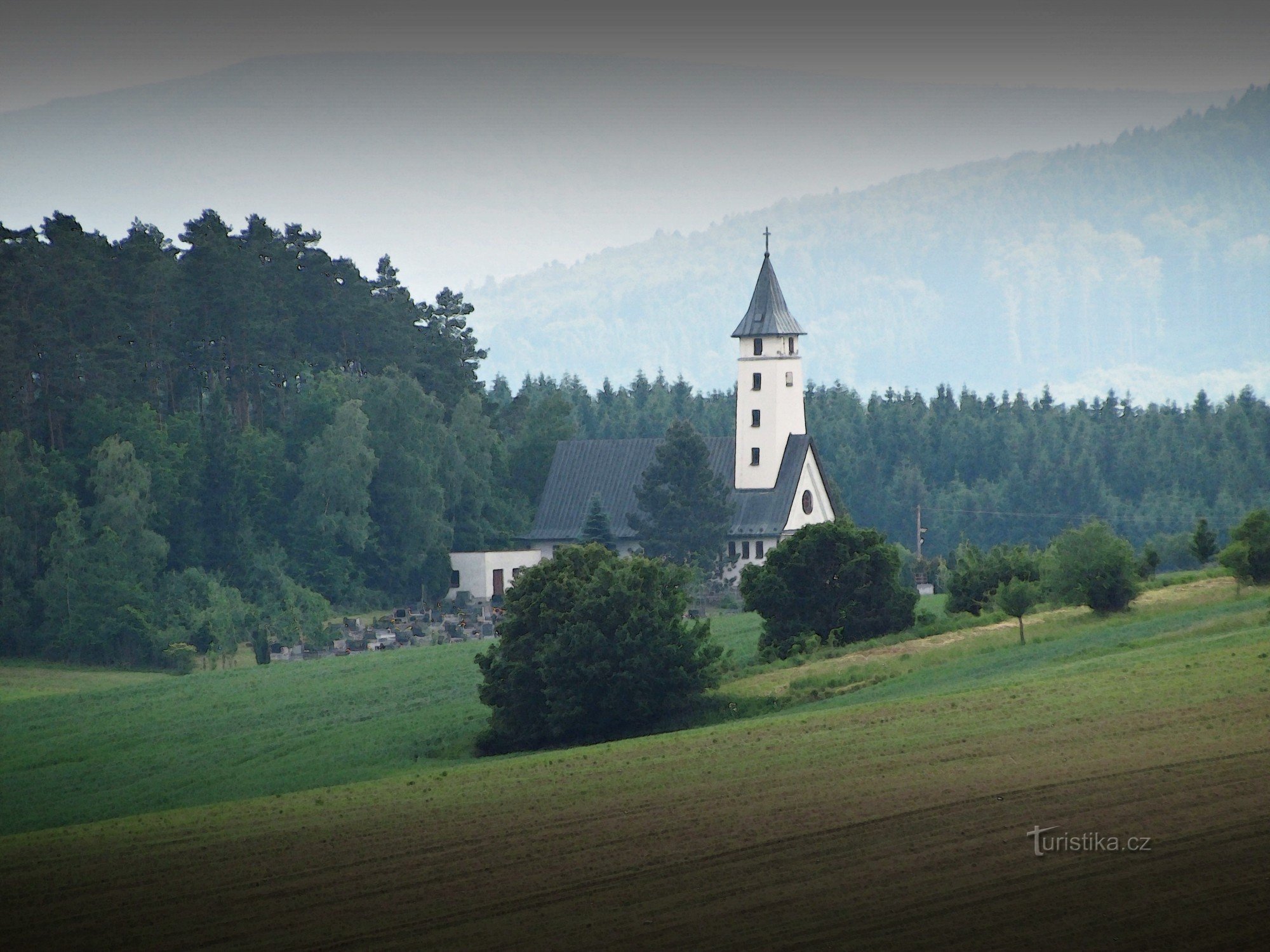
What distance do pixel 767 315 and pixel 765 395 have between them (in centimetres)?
428

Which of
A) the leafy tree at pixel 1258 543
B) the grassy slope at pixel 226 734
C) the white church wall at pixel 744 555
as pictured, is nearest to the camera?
the grassy slope at pixel 226 734

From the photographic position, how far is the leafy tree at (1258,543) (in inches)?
1831

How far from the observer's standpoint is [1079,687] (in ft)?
110

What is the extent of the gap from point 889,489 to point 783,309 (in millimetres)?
47298

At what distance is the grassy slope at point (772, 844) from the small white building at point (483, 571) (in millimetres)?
49243

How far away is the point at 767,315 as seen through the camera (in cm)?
8550

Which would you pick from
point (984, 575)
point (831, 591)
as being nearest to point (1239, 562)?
point (984, 575)

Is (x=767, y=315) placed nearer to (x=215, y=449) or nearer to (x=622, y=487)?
(x=622, y=487)

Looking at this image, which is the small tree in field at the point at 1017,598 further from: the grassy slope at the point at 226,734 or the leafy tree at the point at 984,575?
the grassy slope at the point at 226,734

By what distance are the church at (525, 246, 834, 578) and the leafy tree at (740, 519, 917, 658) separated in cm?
3051

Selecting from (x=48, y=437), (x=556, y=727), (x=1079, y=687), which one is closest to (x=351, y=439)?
(x=48, y=437)

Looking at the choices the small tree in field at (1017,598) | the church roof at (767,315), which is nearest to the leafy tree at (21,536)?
the church roof at (767,315)

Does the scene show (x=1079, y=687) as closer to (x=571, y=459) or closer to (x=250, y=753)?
(x=250, y=753)

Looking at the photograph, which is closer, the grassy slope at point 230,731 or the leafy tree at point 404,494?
the grassy slope at point 230,731
